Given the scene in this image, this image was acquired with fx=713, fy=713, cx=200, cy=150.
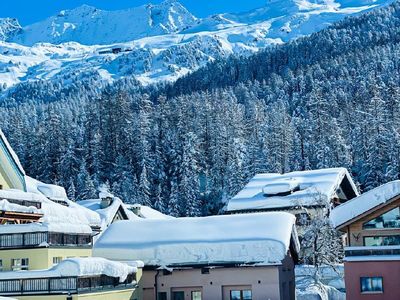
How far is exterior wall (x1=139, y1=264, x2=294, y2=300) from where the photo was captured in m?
32.7

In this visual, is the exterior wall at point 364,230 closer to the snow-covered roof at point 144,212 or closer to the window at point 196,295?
the window at point 196,295

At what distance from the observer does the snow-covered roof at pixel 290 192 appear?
52062 millimetres

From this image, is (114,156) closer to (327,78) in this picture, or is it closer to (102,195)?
(102,195)

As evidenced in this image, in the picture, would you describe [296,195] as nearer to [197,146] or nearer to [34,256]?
[34,256]

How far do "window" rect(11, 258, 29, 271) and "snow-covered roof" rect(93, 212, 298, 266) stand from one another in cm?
633

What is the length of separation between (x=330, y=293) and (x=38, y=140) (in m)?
70.4

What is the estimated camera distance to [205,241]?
33.9m

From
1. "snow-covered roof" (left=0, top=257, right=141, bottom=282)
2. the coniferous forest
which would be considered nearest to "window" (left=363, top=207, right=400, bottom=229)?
"snow-covered roof" (left=0, top=257, right=141, bottom=282)

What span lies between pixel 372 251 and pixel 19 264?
15.0 m

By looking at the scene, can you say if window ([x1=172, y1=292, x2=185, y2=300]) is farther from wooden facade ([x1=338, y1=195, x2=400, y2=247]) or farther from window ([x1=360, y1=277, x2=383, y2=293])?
window ([x1=360, y1=277, x2=383, y2=293])

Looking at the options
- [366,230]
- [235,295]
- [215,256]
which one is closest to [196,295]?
[235,295]

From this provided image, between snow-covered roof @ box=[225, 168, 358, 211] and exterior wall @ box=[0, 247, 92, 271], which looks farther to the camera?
snow-covered roof @ box=[225, 168, 358, 211]

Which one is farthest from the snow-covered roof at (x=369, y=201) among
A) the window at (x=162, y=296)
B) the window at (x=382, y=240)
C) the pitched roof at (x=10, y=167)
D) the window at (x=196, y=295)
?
the pitched roof at (x=10, y=167)

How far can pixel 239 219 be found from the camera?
1407 inches
